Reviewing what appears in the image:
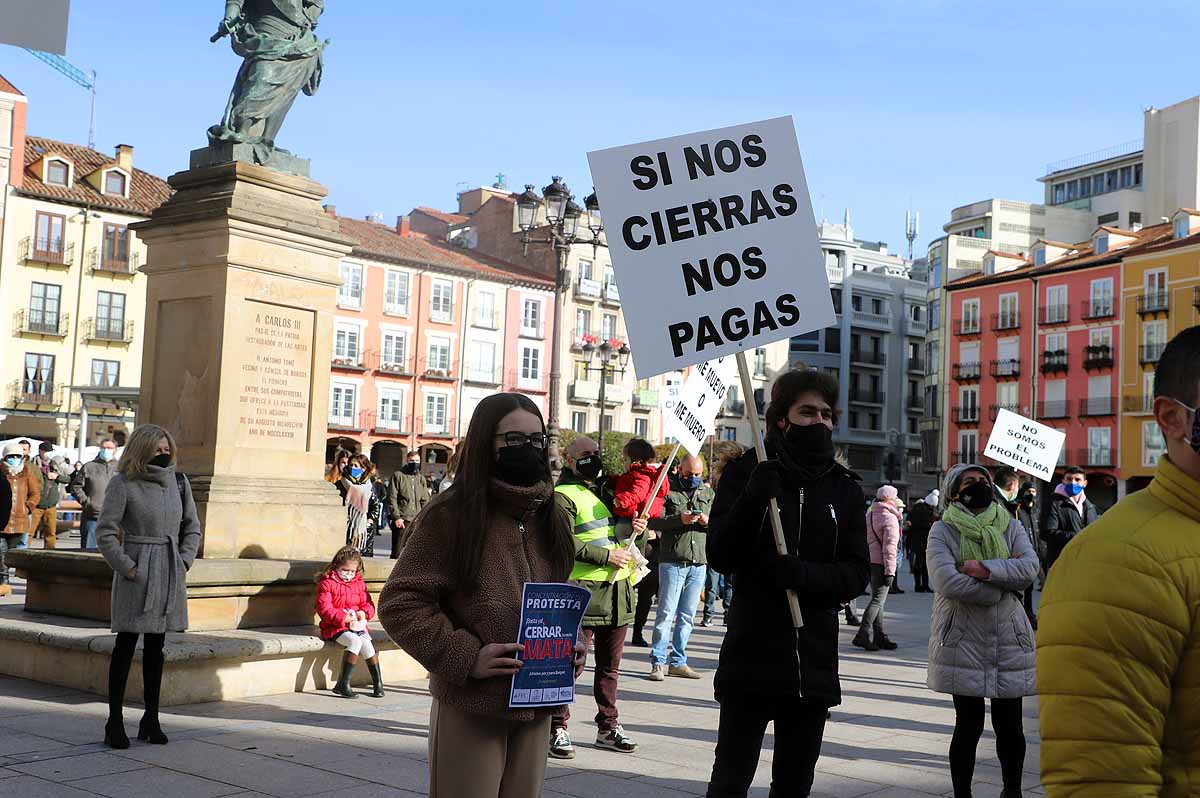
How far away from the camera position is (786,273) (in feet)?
17.9

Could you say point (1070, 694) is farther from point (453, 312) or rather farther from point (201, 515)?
point (453, 312)

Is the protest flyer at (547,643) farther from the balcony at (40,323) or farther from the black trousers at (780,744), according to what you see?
the balcony at (40,323)

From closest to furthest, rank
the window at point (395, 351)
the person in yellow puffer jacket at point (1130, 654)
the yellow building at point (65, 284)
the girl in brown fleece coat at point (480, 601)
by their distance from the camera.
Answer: the person in yellow puffer jacket at point (1130, 654)
the girl in brown fleece coat at point (480, 601)
the yellow building at point (65, 284)
the window at point (395, 351)

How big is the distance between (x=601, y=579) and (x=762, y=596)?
3149 millimetres

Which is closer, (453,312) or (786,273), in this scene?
(786,273)

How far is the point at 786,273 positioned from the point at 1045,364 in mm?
65708

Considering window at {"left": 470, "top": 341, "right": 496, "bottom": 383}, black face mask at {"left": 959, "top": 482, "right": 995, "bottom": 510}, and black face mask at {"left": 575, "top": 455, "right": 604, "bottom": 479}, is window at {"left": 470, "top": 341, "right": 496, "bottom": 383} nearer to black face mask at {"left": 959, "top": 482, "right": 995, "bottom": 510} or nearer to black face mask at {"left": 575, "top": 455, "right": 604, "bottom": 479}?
black face mask at {"left": 575, "top": 455, "right": 604, "bottom": 479}

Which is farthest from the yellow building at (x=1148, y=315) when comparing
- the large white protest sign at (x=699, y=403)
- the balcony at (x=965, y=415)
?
the large white protest sign at (x=699, y=403)

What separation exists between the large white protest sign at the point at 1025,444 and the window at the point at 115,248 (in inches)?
2044

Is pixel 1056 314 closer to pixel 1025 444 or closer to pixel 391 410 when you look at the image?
pixel 391 410

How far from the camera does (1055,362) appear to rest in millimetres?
66875

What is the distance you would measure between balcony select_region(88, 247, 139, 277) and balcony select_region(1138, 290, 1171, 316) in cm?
4595

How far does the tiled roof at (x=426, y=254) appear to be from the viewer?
211ft

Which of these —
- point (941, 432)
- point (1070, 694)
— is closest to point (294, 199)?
point (1070, 694)
